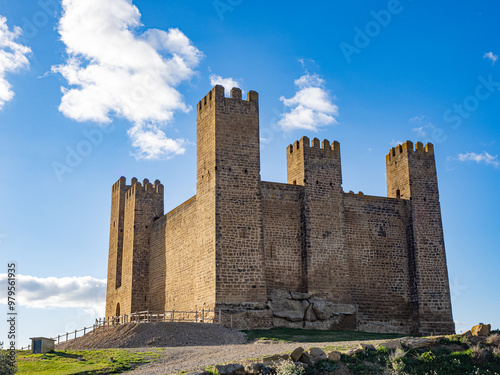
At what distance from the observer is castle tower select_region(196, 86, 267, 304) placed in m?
24.4

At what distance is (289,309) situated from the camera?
987 inches

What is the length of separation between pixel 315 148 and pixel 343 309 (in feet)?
24.5

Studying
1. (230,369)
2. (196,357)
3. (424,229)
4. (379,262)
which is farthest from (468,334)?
(424,229)

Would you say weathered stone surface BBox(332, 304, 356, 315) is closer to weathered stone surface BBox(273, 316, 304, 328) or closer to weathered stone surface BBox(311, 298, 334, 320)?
weathered stone surface BBox(311, 298, 334, 320)

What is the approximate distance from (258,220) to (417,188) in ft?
30.4

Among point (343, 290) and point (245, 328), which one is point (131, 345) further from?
point (343, 290)

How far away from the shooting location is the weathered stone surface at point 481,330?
17172mm

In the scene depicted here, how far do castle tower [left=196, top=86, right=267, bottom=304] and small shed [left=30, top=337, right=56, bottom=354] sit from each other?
691 centimetres

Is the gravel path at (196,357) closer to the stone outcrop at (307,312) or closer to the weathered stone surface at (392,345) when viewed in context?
the weathered stone surface at (392,345)

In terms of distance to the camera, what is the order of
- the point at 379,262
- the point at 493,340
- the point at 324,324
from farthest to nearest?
the point at 379,262 < the point at 324,324 < the point at 493,340

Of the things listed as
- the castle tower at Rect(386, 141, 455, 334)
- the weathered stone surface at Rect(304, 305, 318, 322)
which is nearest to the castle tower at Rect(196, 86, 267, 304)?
the weathered stone surface at Rect(304, 305, 318, 322)

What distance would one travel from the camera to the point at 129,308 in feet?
108

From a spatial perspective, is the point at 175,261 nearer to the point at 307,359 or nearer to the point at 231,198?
the point at 231,198

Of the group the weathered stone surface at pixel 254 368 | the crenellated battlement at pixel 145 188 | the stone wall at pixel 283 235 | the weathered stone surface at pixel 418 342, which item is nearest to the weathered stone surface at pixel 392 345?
the weathered stone surface at pixel 418 342
